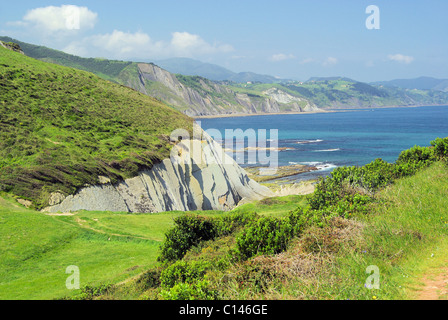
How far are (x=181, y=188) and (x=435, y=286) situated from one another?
3767 cm

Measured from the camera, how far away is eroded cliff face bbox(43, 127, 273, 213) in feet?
104

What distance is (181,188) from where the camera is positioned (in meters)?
43.3

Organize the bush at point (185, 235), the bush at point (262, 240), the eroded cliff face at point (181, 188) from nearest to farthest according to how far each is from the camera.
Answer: the bush at point (262, 240) → the bush at point (185, 235) → the eroded cliff face at point (181, 188)

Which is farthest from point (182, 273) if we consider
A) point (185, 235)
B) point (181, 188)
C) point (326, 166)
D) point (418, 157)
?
point (326, 166)

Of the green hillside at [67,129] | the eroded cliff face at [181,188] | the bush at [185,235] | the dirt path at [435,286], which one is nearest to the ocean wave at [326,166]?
the eroded cliff face at [181,188]

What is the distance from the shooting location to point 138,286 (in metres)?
12.7

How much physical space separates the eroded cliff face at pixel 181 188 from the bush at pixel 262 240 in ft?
72.2

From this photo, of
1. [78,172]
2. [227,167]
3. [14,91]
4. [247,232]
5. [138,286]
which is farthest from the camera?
[227,167]

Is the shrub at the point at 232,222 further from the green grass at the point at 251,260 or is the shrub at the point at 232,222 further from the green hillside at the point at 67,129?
the green hillside at the point at 67,129

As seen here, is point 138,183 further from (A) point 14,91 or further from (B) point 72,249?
(A) point 14,91

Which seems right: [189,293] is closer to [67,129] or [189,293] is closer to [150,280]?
[150,280]

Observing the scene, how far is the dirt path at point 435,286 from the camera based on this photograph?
651 centimetres

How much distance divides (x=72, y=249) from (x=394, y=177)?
750 inches
